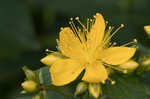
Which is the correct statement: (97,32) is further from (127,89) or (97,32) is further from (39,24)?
(39,24)

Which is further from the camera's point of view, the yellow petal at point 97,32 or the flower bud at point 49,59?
the yellow petal at point 97,32

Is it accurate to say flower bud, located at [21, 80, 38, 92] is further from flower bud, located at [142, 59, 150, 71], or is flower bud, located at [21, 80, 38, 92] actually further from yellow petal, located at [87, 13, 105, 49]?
flower bud, located at [142, 59, 150, 71]

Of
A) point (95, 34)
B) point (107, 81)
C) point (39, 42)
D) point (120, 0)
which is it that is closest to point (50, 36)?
point (39, 42)

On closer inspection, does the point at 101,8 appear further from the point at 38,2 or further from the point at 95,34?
the point at 95,34

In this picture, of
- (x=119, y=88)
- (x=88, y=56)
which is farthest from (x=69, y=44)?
(x=119, y=88)

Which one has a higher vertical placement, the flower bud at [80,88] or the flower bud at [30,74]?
the flower bud at [30,74]

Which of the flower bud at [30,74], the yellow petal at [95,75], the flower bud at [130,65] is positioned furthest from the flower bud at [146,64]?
the flower bud at [30,74]

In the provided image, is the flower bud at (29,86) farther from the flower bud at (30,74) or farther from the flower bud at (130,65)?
the flower bud at (130,65)
